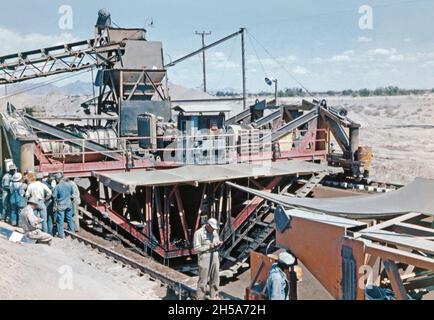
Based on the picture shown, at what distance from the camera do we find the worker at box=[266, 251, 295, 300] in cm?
672

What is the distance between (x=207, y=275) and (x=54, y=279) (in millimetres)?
2570

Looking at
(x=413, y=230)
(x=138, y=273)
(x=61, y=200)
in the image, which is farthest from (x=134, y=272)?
(x=413, y=230)

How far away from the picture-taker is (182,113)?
17391 millimetres

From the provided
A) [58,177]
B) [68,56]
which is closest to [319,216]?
[58,177]

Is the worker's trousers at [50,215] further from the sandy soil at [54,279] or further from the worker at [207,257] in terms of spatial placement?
the worker at [207,257]

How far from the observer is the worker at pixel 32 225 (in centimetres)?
1122

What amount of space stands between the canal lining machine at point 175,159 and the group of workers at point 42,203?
1.19 meters

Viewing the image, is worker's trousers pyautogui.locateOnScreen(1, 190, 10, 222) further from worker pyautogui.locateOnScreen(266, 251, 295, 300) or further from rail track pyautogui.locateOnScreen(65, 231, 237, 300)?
worker pyautogui.locateOnScreen(266, 251, 295, 300)

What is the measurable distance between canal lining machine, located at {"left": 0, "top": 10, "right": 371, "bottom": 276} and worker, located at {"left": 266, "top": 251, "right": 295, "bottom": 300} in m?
6.83

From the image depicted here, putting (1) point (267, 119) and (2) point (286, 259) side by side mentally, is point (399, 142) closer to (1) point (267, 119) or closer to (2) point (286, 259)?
(1) point (267, 119)

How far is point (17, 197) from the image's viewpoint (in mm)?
12969

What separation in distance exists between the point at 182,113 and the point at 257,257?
10254mm

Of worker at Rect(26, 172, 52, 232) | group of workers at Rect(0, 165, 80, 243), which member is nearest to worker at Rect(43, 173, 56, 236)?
group of workers at Rect(0, 165, 80, 243)

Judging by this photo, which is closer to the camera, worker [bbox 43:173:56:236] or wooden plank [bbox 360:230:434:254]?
wooden plank [bbox 360:230:434:254]
